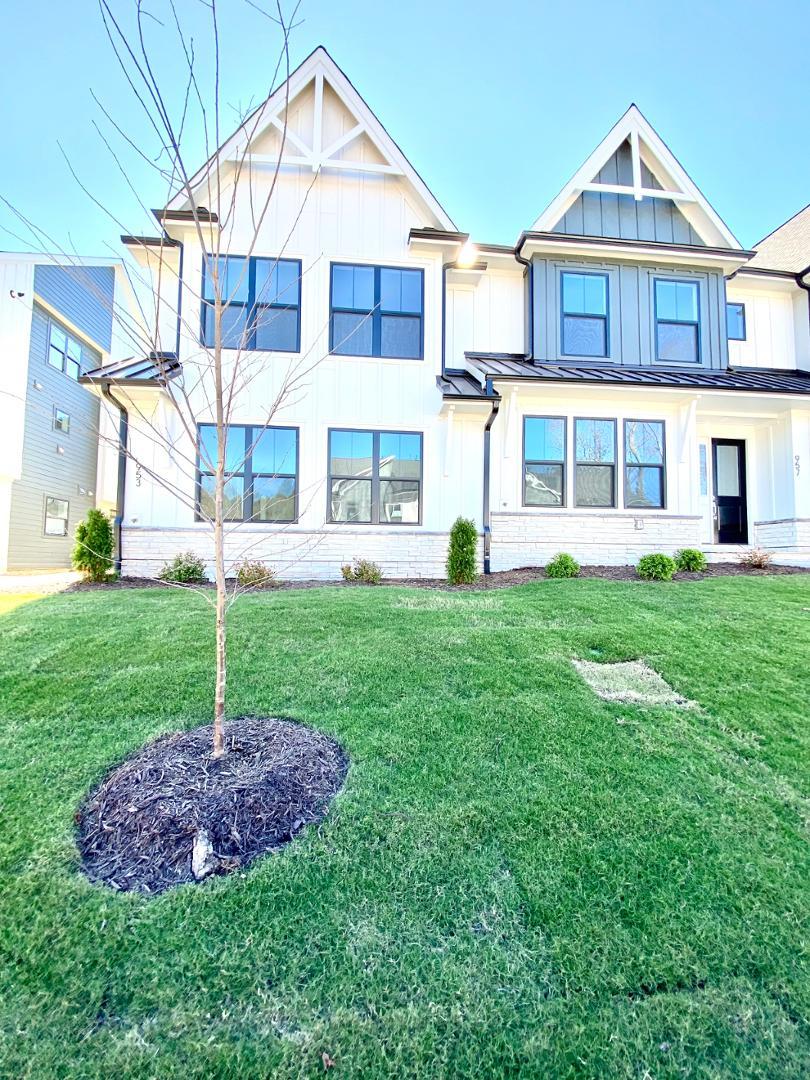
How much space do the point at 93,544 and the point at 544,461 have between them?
8344mm

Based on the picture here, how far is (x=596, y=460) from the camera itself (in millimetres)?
10156

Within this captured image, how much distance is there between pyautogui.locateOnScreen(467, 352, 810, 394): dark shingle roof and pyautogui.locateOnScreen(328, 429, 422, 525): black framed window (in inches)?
85.7

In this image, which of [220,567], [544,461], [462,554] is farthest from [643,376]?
[220,567]

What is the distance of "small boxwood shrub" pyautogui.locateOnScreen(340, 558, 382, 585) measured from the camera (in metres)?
8.71

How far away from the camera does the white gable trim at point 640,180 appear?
1033 centimetres

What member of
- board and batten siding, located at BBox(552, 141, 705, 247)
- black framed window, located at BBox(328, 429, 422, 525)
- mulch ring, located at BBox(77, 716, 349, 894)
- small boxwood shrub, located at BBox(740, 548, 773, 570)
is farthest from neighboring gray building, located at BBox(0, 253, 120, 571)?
small boxwood shrub, located at BBox(740, 548, 773, 570)

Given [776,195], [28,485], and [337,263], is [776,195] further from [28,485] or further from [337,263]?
[28,485]

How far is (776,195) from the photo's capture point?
14.6 metres

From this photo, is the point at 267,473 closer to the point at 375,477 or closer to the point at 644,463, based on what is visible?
the point at 375,477

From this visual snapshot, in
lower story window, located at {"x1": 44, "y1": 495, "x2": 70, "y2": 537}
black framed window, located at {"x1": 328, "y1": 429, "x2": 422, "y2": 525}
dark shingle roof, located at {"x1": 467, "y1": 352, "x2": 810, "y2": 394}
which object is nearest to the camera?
dark shingle roof, located at {"x1": 467, "y1": 352, "x2": 810, "y2": 394}

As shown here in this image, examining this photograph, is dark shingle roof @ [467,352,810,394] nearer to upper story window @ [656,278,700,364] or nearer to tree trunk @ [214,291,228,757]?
upper story window @ [656,278,700,364]

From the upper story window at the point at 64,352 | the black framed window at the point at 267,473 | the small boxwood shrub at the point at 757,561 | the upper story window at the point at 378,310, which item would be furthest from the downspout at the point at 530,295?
the upper story window at the point at 64,352

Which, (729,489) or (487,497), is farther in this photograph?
(729,489)

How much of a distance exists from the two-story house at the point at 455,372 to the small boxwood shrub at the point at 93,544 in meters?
0.55
